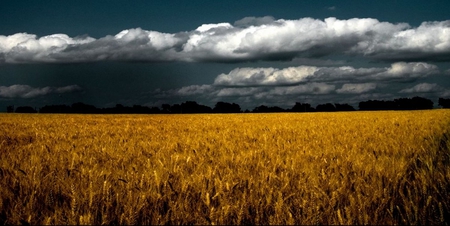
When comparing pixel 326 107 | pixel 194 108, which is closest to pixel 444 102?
pixel 326 107

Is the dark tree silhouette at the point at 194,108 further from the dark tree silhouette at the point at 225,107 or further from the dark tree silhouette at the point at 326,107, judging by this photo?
the dark tree silhouette at the point at 326,107

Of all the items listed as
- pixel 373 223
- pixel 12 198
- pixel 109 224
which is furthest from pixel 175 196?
pixel 373 223

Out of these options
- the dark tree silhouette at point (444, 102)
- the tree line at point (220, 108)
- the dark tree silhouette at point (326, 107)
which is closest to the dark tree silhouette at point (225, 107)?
the tree line at point (220, 108)

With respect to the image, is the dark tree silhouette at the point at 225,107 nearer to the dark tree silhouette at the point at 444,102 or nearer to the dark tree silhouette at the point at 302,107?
the dark tree silhouette at the point at 302,107

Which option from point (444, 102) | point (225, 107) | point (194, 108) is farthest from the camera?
point (444, 102)

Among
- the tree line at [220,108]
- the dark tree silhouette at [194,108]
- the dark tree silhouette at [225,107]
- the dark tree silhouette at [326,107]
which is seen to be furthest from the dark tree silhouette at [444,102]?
the dark tree silhouette at [194,108]

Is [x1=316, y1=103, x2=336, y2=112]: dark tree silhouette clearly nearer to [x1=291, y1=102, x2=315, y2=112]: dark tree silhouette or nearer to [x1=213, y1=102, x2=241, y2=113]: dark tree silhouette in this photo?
[x1=291, y1=102, x2=315, y2=112]: dark tree silhouette

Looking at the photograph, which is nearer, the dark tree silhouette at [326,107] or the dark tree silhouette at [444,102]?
the dark tree silhouette at [326,107]

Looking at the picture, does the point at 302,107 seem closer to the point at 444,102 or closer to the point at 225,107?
the point at 225,107

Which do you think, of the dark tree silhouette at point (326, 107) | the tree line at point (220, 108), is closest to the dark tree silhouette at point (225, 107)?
the tree line at point (220, 108)

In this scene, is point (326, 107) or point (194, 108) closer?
point (194, 108)

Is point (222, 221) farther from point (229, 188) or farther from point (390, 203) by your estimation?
point (390, 203)

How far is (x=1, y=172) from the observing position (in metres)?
3.35

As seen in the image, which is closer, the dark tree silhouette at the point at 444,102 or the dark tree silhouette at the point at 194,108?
the dark tree silhouette at the point at 194,108
